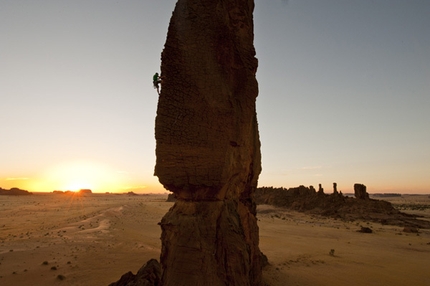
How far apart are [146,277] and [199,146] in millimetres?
3477

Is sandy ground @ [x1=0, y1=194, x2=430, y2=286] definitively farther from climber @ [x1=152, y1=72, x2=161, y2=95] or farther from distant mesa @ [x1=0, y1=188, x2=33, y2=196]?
distant mesa @ [x1=0, y1=188, x2=33, y2=196]

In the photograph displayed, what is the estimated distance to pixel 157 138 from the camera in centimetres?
684

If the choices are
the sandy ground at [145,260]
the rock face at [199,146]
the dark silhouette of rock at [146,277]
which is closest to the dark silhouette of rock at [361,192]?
the sandy ground at [145,260]

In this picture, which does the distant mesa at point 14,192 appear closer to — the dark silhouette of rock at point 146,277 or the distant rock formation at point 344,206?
the distant rock formation at point 344,206

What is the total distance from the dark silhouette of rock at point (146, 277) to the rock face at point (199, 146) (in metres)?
0.23

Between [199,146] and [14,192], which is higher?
[199,146]

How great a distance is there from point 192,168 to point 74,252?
36.5 feet

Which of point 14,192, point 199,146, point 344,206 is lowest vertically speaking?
point 14,192

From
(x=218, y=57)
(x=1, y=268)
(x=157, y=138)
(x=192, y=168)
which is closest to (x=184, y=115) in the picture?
(x=157, y=138)

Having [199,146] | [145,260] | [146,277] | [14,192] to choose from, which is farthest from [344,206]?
[14,192]

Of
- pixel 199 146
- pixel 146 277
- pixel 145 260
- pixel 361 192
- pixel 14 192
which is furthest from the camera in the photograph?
pixel 14 192

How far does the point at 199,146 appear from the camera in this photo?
6699mm

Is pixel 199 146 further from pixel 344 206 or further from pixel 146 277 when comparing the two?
pixel 344 206

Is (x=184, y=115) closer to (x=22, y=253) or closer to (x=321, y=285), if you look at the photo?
(x=321, y=285)
